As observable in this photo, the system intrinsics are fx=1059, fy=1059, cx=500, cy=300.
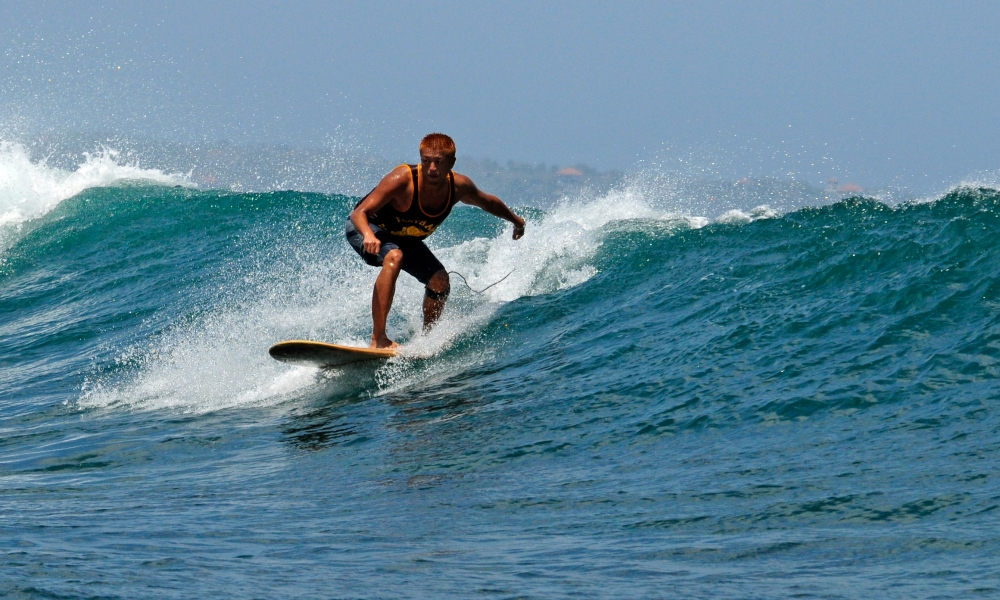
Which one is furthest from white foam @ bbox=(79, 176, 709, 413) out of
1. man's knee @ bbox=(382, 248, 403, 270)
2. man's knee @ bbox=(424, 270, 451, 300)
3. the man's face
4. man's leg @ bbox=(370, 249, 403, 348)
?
the man's face

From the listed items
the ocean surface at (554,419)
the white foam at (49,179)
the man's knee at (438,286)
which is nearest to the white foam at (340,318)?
the ocean surface at (554,419)

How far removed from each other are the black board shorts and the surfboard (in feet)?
2.17

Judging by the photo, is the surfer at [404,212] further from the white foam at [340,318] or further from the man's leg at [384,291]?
the white foam at [340,318]

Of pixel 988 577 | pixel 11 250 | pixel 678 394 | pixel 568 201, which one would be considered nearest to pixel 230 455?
pixel 678 394

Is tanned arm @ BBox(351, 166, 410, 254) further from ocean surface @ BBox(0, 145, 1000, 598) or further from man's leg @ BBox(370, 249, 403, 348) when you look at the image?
ocean surface @ BBox(0, 145, 1000, 598)

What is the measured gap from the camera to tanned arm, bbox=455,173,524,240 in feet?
26.1

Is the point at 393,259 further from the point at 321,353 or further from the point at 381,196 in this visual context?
the point at 321,353

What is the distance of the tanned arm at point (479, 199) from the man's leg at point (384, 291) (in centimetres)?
66

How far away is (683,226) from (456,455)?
6.38m

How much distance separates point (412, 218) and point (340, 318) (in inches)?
91.8

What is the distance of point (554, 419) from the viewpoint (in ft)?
20.9

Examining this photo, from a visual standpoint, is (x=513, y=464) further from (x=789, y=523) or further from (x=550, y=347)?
(x=550, y=347)

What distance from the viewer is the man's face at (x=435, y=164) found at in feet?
24.5

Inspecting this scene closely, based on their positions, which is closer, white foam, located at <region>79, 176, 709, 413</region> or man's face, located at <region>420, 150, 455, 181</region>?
man's face, located at <region>420, 150, 455, 181</region>
